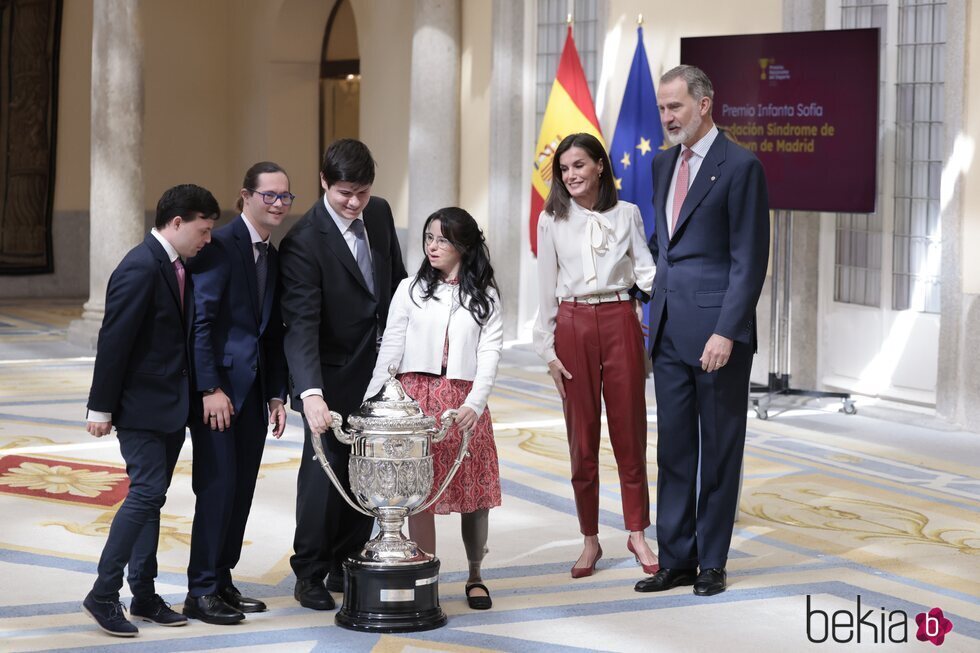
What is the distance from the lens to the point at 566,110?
11594 mm

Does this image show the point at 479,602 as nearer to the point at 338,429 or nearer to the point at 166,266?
the point at 338,429

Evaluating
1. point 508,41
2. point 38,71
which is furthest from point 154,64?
point 508,41

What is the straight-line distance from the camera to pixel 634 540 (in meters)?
5.34

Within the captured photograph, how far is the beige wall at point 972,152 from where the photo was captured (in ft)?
28.6

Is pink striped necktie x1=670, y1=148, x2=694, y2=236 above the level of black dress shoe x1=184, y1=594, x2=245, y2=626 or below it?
above

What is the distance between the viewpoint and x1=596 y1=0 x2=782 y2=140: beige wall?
407 inches

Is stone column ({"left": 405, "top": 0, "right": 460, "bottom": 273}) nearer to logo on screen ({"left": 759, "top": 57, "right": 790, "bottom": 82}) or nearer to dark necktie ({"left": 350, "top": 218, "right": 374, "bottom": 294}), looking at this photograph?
logo on screen ({"left": 759, "top": 57, "right": 790, "bottom": 82})

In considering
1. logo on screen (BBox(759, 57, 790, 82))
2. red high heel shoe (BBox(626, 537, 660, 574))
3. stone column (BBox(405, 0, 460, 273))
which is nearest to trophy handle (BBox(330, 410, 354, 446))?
red high heel shoe (BBox(626, 537, 660, 574))

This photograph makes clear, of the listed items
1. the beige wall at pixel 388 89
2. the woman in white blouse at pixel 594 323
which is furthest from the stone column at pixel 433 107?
the woman in white blouse at pixel 594 323

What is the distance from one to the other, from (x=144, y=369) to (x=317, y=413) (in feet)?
1.73

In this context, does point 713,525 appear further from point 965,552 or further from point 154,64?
point 154,64

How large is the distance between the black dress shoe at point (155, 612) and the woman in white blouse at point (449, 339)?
33.3 inches

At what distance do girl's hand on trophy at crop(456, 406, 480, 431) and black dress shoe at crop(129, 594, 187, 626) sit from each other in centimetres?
104

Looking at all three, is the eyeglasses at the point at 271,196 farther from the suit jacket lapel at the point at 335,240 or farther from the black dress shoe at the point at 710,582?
the black dress shoe at the point at 710,582
